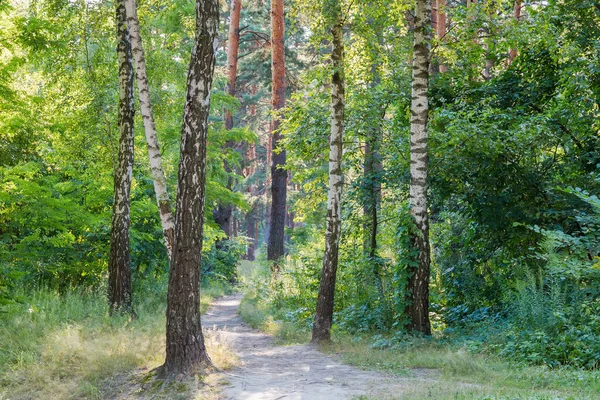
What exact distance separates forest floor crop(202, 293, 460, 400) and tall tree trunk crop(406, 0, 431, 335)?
1833 mm

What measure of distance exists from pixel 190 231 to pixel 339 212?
4.09 meters

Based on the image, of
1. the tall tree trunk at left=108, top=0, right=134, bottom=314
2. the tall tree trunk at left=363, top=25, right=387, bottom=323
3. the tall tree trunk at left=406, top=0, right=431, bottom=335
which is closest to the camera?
the tall tree trunk at left=406, top=0, right=431, bottom=335

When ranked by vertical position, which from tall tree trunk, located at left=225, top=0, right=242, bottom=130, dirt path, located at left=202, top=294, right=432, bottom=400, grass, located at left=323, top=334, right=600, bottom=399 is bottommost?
dirt path, located at left=202, top=294, right=432, bottom=400

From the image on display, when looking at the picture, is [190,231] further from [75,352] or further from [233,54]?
[233,54]

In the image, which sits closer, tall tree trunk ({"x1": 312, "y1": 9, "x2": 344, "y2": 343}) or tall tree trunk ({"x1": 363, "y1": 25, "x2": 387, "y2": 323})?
tall tree trunk ({"x1": 312, "y1": 9, "x2": 344, "y2": 343})

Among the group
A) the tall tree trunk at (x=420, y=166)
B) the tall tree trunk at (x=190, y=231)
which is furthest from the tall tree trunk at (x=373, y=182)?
the tall tree trunk at (x=190, y=231)

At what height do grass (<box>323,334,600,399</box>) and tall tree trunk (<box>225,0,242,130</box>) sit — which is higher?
tall tree trunk (<box>225,0,242,130</box>)

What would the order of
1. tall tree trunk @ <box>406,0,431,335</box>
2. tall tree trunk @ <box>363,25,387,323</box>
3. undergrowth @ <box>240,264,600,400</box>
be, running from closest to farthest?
undergrowth @ <box>240,264,600,400</box> → tall tree trunk @ <box>406,0,431,335</box> → tall tree trunk @ <box>363,25,387,323</box>

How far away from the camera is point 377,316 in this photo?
39.0 feet

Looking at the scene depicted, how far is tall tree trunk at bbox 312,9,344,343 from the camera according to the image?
10961mm

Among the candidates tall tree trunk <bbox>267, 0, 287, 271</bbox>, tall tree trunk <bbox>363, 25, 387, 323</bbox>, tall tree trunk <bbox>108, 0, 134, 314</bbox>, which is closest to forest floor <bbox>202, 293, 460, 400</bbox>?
tall tree trunk <bbox>108, 0, 134, 314</bbox>

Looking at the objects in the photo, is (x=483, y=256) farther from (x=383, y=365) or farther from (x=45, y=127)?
(x=45, y=127)

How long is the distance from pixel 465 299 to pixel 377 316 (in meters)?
1.99

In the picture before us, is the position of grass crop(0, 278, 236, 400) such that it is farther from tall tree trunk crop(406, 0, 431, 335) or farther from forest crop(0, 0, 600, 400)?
tall tree trunk crop(406, 0, 431, 335)
